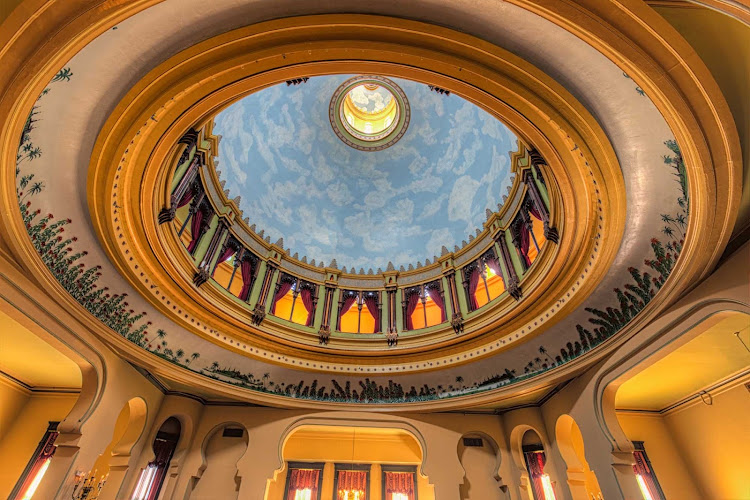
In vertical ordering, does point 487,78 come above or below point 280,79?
below

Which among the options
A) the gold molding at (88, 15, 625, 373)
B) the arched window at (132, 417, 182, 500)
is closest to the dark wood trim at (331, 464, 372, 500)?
the arched window at (132, 417, 182, 500)

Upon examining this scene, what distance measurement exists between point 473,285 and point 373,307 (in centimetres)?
456

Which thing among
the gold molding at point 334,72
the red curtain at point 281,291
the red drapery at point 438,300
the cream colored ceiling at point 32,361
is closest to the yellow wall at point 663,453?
the gold molding at point 334,72

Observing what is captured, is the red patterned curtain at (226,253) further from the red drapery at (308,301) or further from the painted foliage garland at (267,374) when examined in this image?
the painted foliage garland at (267,374)

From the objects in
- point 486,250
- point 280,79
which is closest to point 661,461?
point 486,250

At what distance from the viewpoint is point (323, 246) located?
21328 mm

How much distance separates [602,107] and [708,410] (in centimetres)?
1186

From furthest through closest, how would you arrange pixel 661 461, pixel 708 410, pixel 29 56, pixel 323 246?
pixel 323 246 → pixel 661 461 → pixel 708 410 → pixel 29 56

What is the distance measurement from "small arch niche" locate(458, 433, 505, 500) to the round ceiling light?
16192 millimetres

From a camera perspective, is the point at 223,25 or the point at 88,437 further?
the point at 88,437

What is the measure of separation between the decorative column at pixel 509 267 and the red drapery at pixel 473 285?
1.56m

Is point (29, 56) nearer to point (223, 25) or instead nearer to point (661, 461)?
point (223, 25)

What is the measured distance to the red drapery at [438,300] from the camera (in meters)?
15.1

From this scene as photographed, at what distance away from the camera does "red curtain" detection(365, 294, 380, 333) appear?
15806 mm
